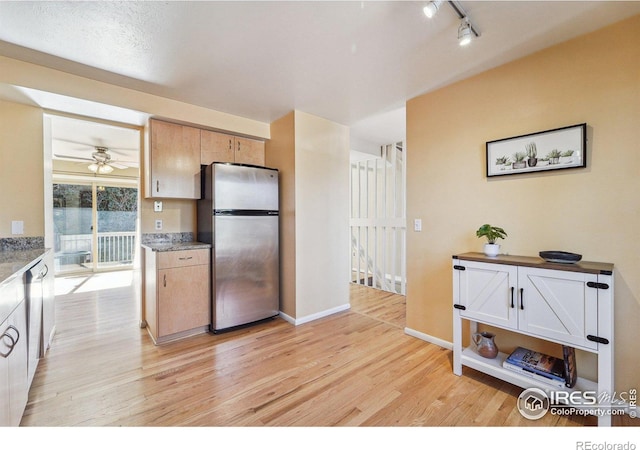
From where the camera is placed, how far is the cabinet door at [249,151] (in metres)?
3.32

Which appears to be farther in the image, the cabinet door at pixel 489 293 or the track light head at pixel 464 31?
the cabinet door at pixel 489 293

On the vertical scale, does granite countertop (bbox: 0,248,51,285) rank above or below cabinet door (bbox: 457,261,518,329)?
above

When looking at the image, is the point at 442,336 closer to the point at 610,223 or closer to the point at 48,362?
the point at 610,223

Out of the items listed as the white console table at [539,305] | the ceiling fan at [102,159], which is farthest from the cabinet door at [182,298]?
the ceiling fan at [102,159]

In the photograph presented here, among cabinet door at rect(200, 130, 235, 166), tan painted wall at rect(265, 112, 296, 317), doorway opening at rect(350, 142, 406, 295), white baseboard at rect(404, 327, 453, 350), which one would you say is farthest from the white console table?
cabinet door at rect(200, 130, 235, 166)

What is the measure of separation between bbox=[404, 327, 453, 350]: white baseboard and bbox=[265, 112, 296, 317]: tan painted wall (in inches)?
49.5

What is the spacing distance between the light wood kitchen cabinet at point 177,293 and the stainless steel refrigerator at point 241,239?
101 mm

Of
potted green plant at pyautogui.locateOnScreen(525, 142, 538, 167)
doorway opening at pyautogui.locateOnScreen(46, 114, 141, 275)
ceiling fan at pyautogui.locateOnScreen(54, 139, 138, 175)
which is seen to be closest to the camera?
potted green plant at pyautogui.locateOnScreen(525, 142, 538, 167)

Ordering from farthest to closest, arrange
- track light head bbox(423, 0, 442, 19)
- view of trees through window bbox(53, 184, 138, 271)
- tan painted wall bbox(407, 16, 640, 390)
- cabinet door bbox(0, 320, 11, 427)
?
view of trees through window bbox(53, 184, 138, 271) → tan painted wall bbox(407, 16, 640, 390) → track light head bbox(423, 0, 442, 19) → cabinet door bbox(0, 320, 11, 427)

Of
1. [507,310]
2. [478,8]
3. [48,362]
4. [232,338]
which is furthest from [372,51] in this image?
[48,362]

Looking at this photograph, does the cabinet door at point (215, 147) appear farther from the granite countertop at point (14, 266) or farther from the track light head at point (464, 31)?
the track light head at point (464, 31)

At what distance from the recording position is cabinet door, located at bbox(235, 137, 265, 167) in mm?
3316

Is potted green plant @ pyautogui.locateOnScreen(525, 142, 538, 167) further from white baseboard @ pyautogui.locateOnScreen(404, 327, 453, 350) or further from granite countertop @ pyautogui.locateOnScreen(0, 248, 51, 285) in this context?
granite countertop @ pyautogui.locateOnScreen(0, 248, 51, 285)

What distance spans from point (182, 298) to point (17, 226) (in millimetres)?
1506
